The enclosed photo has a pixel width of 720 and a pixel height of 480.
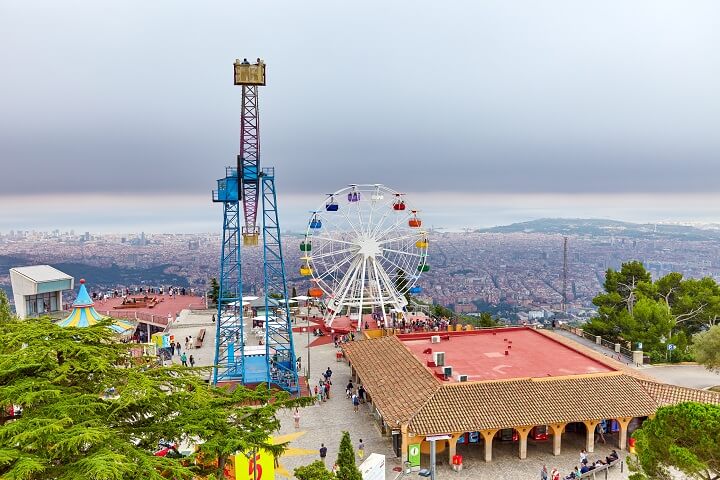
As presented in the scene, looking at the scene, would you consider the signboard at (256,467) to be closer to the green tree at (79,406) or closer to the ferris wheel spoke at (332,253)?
the green tree at (79,406)

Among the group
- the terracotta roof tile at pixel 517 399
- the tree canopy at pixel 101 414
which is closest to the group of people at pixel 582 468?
the terracotta roof tile at pixel 517 399

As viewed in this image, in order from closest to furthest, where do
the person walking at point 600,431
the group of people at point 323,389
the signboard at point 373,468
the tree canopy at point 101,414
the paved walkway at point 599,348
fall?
the tree canopy at point 101,414 < the signboard at point 373,468 < the person walking at point 600,431 < the group of people at point 323,389 < the paved walkway at point 599,348

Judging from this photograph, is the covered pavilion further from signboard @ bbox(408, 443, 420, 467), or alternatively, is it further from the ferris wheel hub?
the ferris wheel hub

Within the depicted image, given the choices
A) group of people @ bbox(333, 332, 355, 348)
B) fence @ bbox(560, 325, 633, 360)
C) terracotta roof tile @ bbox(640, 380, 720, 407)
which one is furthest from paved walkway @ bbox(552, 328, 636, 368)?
group of people @ bbox(333, 332, 355, 348)

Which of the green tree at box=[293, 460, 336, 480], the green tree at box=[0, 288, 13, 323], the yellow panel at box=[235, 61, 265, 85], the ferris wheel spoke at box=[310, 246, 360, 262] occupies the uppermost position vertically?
the yellow panel at box=[235, 61, 265, 85]

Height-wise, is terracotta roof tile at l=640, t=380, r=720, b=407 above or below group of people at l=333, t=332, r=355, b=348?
above
